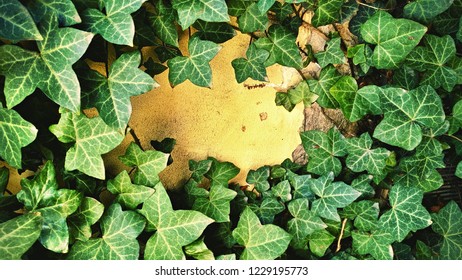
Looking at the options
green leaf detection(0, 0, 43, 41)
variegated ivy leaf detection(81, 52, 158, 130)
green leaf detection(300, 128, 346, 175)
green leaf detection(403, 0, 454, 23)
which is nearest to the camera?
green leaf detection(0, 0, 43, 41)

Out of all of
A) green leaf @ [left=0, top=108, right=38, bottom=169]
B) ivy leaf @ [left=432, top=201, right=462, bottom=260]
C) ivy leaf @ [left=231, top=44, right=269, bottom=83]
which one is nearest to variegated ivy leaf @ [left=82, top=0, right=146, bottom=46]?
green leaf @ [left=0, top=108, right=38, bottom=169]

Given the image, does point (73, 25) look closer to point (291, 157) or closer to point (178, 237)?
point (178, 237)

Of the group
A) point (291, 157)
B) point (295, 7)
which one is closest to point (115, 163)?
point (291, 157)

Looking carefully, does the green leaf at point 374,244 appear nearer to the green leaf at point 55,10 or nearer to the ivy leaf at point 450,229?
the ivy leaf at point 450,229

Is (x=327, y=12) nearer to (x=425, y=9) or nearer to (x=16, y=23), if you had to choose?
(x=425, y=9)

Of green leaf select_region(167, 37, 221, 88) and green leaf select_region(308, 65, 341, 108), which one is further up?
green leaf select_region(167, 37, 221, 88)

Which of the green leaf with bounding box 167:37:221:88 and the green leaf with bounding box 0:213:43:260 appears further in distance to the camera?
the green leaf with bounding box 167:37:221:88

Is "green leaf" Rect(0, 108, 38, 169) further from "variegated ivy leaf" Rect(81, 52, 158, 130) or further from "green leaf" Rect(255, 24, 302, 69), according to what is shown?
"green leaf" Rect(255, 24, 302, 69)
